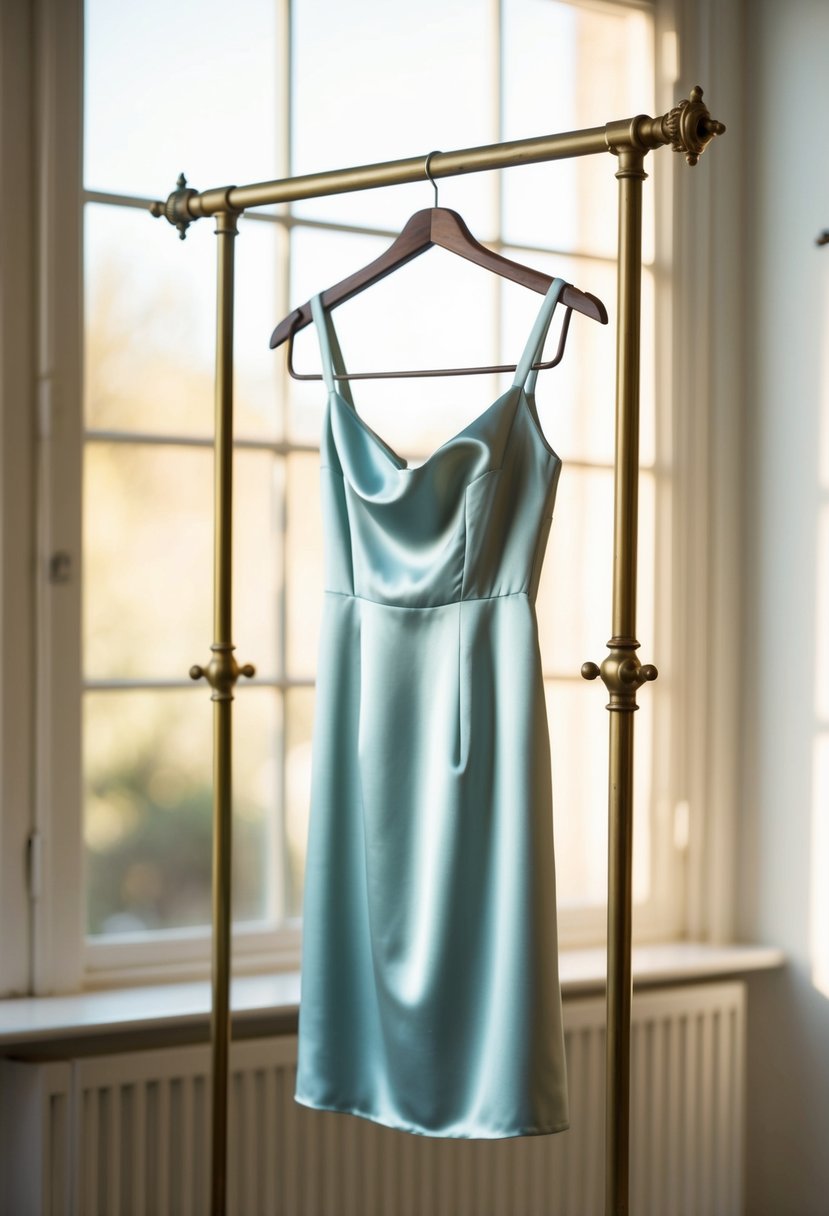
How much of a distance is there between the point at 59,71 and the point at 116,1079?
146 cm

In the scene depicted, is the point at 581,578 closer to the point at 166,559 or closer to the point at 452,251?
the point at 166,559

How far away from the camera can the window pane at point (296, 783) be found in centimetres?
223

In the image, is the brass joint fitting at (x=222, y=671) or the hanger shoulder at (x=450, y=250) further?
the brass joint fitting at (x=222, y=671)

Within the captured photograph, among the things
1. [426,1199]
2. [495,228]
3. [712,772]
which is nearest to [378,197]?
[495,228]

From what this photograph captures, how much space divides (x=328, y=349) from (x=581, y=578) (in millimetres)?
966

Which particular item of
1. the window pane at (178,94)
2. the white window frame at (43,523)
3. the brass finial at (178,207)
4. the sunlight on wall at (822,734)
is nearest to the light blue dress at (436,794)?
the brass finial at (178,207)

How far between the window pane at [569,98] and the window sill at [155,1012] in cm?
129

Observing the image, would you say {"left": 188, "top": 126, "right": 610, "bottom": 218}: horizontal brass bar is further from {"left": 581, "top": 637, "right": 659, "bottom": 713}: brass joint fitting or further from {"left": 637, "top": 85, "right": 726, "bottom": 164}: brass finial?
{"left": 581, "top": 637, "right": 659, "bottom": 713}: brass joint fitting

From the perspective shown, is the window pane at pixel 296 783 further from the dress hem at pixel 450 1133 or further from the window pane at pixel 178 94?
the window pane at pixel 178 94

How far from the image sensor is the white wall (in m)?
2.39

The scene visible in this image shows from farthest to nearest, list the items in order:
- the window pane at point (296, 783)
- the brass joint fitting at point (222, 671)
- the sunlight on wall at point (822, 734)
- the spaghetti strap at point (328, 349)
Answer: the sunlight on wall at point (822, 734)
the window pane at point (296, 783)
the brass joint fitting at point (222, 671)
the spaghetti strap at point (328, 349)

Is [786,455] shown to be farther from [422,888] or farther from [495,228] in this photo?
[422,888]

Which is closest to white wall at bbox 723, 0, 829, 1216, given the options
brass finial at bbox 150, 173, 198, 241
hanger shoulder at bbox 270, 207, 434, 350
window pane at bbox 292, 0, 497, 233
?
window pane at bbox 292, 0, 497, 233

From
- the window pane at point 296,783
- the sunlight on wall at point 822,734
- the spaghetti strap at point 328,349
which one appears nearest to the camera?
the spaghetti strap at point 328,349
